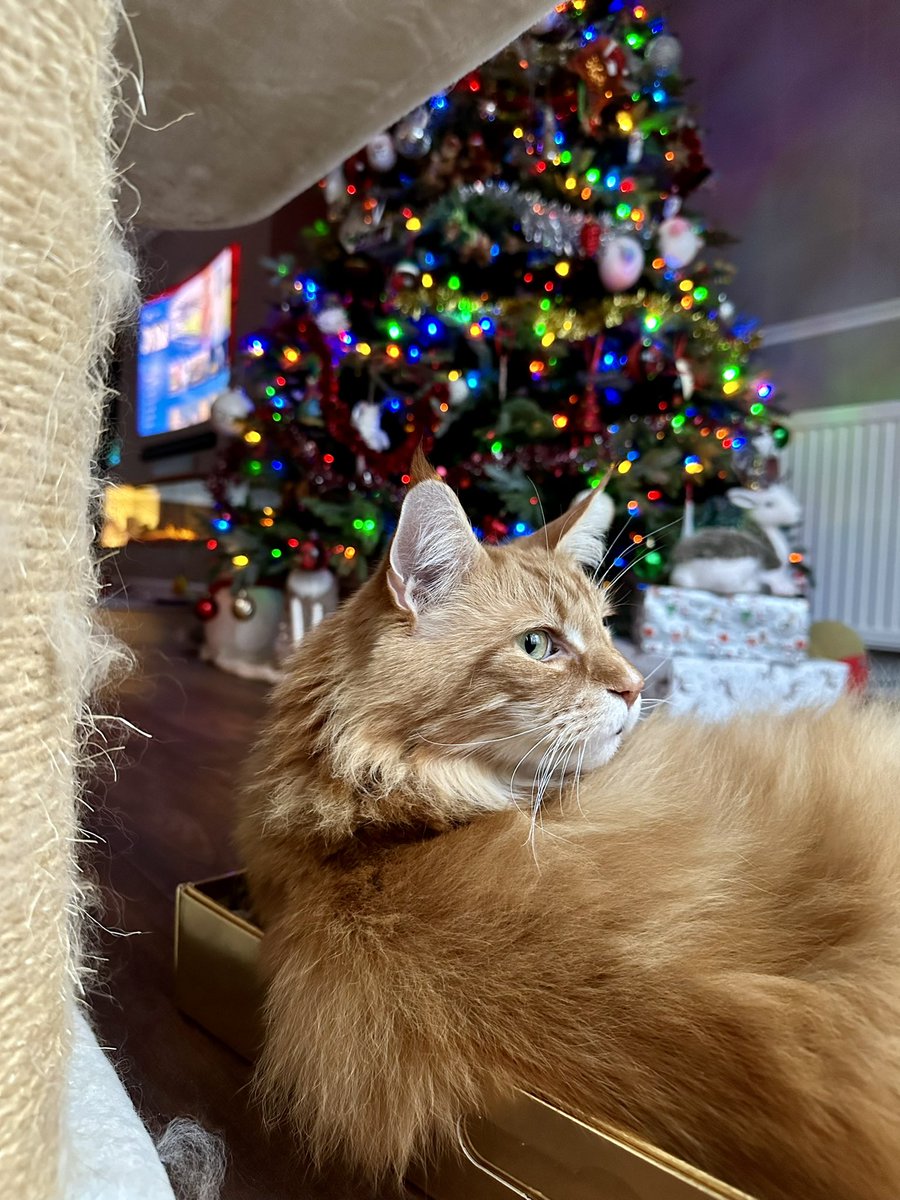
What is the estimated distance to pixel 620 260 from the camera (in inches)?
98.9

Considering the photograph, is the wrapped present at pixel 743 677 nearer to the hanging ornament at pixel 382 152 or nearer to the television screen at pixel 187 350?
the hanging ornament at pixel 382 152

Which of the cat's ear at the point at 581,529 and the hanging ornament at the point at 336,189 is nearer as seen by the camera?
the cat's ear at the point at 581,529

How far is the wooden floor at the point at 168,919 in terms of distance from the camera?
657mm

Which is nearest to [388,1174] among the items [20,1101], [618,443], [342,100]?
[20,1101]

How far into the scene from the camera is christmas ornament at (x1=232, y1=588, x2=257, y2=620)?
3080 millimetres

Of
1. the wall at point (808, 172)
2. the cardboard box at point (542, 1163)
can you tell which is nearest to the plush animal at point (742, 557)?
the wall at point (808, 172)

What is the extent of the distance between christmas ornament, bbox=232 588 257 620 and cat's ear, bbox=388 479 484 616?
248cm

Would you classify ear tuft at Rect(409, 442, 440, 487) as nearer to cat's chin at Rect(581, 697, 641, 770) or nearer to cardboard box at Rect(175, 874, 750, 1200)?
cat's chin at Rect(581, 697, 641, 770)

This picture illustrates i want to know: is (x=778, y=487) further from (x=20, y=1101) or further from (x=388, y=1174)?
(x=20, y=1101)

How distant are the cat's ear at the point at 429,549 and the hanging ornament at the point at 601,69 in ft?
8.45

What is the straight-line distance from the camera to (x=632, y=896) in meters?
0.54

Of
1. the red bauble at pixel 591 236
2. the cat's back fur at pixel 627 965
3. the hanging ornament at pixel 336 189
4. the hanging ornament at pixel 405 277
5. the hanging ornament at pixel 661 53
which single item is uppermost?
the hanging ornament at pixel 661 53

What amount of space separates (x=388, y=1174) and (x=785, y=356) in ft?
11.0

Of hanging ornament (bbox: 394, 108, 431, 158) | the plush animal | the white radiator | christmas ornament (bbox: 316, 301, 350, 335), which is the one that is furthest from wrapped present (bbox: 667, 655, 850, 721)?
hanging ornament (bbox: 394, 108, 431, 158)
